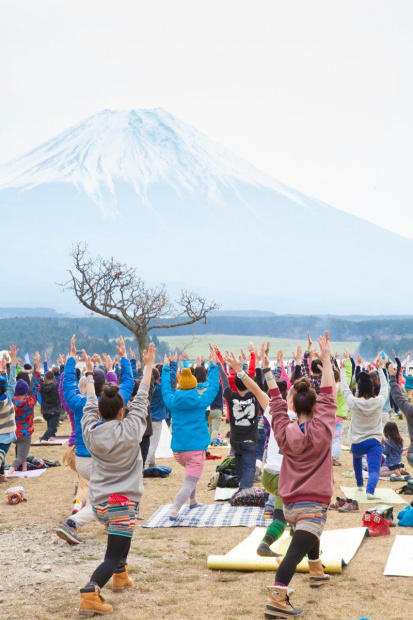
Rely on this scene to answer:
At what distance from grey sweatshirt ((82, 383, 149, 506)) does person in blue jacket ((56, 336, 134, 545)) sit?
77 centimetres

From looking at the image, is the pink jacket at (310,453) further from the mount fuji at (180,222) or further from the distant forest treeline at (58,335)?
the mount fuji at (180,222)

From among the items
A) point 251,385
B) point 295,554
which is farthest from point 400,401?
point 295,554

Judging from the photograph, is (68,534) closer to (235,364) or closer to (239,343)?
(235,364)

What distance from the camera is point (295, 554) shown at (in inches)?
203

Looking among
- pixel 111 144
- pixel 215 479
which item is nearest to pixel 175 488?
pixel 215 479

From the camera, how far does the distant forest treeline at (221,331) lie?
58.8 m

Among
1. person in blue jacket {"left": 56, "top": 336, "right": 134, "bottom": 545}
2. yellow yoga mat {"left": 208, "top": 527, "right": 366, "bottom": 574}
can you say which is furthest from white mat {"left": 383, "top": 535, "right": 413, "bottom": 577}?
person in blue jacket {"left": 56, "top": 336, "right": 134, "bottom": 545}

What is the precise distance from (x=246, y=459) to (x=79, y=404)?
2.80 meters

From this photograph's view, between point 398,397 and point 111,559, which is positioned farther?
point 398,397

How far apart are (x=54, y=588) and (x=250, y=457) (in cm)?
406

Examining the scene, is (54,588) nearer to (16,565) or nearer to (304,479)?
(16,565)

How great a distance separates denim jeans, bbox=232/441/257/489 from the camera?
30.2ft

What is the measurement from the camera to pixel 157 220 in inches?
6619

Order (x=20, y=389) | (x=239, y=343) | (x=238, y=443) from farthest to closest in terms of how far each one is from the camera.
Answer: (x=239, y=343) → (x=20, y=389) → (x=238, y=443)
